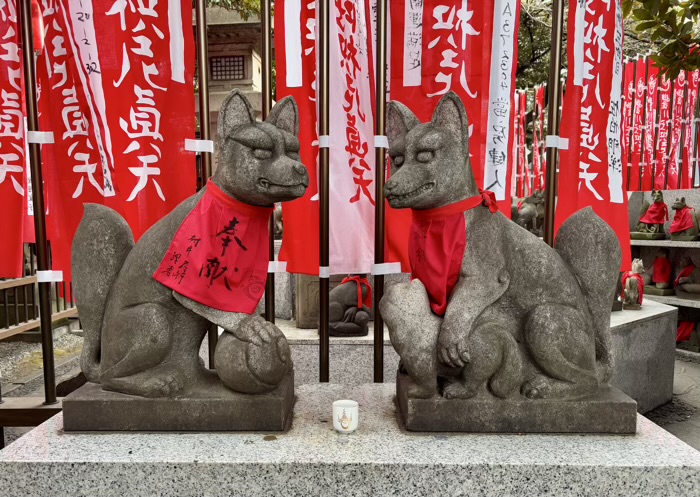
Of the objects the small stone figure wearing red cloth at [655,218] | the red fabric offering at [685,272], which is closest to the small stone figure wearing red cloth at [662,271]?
the red fabric offering at [685,272]

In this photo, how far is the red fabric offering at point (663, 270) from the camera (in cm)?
727

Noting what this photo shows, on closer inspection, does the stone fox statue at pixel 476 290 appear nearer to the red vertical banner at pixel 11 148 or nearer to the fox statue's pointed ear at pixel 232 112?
the fox statue's pointed ear at pixel 232 112

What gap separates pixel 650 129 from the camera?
795 centimetres

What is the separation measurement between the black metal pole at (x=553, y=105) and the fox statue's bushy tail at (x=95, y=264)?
6.81 ft

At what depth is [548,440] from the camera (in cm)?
207

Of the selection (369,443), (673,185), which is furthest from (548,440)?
(673,185)

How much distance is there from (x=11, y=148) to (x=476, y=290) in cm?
272

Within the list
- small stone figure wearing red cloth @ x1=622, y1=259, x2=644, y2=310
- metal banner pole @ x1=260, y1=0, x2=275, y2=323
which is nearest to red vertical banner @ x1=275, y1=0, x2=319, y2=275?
metal banner pole @ x1=260, y1=0, x2=275, y2=323

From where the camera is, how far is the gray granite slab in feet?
6.15

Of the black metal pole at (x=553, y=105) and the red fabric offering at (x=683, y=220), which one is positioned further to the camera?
the red fabric offering at (x=683, y=220)

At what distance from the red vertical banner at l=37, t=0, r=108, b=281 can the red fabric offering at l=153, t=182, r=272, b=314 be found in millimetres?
1092

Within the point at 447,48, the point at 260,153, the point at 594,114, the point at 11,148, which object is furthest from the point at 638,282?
the point at 11,148

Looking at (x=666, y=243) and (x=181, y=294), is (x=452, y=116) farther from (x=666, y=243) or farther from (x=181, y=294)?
(x=666, y=243)

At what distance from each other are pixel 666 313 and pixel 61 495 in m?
5.30
